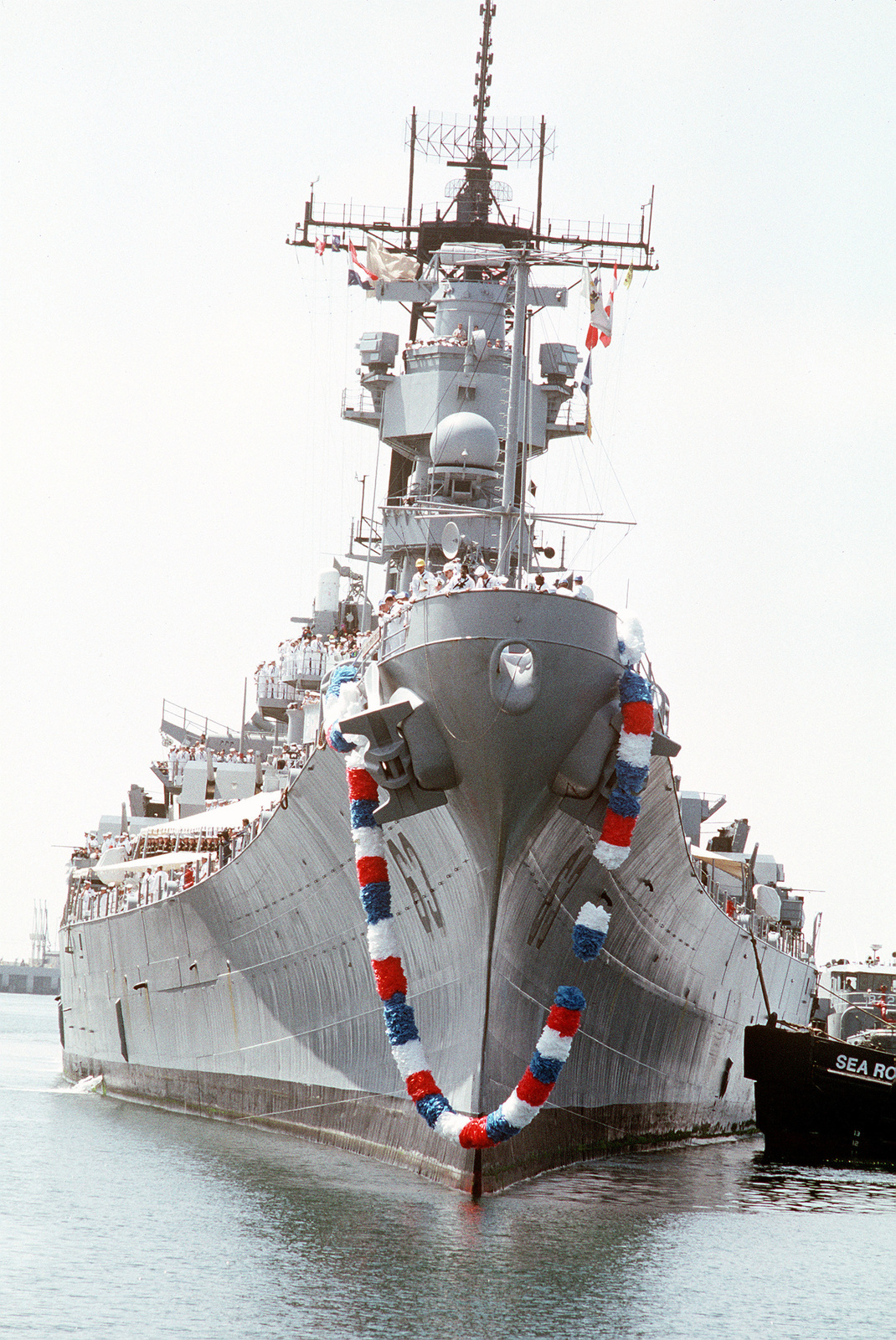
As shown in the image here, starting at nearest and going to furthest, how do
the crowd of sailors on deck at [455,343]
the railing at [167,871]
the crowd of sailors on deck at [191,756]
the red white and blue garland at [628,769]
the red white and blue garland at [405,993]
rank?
1. the red white and blue garland at [405,993]
2. the red white and blue garland at [628,769]
3. the railing at [167,871]
4. the crowd of sailors on deck at [455,343]
5. the crowd of sailors on deck at [191,756]

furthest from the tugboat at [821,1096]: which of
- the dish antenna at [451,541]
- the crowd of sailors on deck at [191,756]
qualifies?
the crowd of sailors on deck at [191,756]

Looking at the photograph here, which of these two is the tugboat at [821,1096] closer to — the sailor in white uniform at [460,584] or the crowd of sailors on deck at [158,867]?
the crowd of sailors on deck at [158,867]

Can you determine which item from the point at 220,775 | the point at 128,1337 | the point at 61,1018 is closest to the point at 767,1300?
the point at 128,1337

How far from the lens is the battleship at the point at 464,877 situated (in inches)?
591

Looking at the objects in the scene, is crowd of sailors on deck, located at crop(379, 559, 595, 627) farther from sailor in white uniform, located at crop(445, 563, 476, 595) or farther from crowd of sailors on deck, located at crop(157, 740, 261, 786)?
crowd of sailors on deck, located at crop(157, 740, 261, 786)

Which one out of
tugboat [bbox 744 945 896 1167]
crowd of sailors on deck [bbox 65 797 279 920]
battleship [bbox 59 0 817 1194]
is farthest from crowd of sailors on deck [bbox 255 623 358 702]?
tugboat [bbox 744 945 896 1167]

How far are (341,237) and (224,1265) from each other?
841 inches

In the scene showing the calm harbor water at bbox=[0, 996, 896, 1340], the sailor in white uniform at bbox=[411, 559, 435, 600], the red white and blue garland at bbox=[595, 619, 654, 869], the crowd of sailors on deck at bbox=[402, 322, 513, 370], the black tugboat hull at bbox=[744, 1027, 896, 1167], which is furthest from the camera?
the crowd of sailors on deck at bbox=[402, 322, 513, 370]

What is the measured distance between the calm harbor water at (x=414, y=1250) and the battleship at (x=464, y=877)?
94 centimetres

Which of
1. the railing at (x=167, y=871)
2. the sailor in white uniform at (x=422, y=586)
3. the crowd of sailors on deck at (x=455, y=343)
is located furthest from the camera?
the crowd of sailors on deck at (x=455, y=343)

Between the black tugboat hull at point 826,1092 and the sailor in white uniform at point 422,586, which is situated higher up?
A: the sailor in white uniform at point 422,586

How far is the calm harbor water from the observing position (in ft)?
37.9

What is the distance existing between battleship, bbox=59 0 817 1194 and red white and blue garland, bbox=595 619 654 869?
0.10ft

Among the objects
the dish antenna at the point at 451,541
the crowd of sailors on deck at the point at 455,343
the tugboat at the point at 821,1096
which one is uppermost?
the crowd of sailors on deck at the point at 455,343
